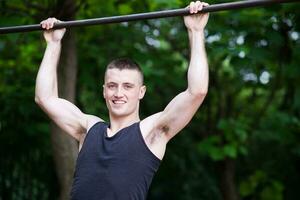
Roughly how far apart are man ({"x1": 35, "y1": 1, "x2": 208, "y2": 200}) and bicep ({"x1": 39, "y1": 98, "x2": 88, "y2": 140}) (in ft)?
0.33

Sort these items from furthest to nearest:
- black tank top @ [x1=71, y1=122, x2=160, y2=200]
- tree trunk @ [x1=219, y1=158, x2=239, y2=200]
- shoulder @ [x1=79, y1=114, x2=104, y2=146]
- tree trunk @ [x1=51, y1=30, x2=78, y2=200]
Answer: tree trunk @ [x1=219, y1=158, x2=239, y2=200]
tree trunk @ [x1=51, y1=30, x2=78, y2=200]
shoulder @ [x1=79, y1=114, x2=104, y2=146]
black tank top @ [x1=71, y1=122, x2=160, y2=200]

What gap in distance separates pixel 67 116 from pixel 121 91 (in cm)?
41

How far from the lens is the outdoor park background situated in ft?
14.2

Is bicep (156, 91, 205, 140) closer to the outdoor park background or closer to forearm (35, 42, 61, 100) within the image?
forearm (35, 42, 61, 100)

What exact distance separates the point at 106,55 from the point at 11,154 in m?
1.57

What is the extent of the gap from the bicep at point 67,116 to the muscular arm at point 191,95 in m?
0.42

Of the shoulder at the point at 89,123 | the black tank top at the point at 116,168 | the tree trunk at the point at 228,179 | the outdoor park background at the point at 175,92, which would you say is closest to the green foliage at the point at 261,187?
the outdoor park background at the point at 175,92

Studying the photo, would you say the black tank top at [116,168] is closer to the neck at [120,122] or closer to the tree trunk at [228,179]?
the neck at [120,122]

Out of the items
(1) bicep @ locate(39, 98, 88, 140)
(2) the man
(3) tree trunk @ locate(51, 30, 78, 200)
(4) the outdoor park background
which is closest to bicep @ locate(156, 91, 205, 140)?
(2) the man

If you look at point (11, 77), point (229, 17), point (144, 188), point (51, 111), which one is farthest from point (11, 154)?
point (144, 188)

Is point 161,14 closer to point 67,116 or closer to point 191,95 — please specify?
point 191,95

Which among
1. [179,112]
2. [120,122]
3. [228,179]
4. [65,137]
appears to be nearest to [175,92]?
[228,179]

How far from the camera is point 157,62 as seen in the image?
5438mm

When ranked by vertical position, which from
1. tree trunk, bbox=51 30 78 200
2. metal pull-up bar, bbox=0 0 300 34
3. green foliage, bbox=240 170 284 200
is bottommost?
green foliage, bbox=240 170 284 200
